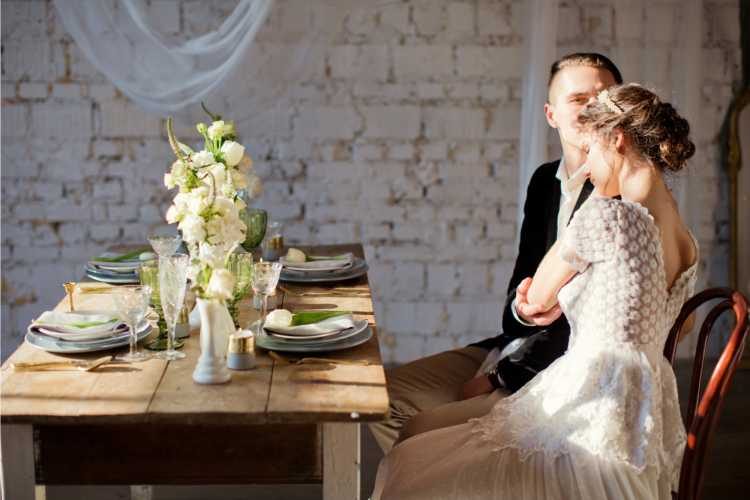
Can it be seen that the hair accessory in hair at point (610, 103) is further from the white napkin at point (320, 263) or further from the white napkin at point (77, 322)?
the white napkin at point (77, 322)

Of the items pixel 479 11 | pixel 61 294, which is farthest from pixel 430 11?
pixel 61 294

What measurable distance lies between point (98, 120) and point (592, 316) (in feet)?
9.26

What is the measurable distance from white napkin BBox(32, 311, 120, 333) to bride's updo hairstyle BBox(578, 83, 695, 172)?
3.61ft

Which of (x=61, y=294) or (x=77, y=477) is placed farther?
(x=61, y=294)

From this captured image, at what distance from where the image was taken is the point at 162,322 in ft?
7.12

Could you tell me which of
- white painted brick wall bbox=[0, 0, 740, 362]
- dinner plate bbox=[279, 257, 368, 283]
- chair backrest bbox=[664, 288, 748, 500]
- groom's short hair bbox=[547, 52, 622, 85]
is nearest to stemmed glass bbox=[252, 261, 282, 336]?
A: dinner plate bbox=[279, 257, 368, 283]

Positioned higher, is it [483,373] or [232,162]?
[232,162]

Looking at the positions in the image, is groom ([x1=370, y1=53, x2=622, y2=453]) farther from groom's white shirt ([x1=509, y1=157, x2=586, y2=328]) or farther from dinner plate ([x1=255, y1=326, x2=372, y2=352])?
dinner plate ([x1=255, y1=326, x2=372, y2=352])

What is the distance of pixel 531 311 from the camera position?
2.22 m

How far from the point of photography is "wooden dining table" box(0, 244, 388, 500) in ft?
5.59

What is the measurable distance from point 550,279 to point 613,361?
25 centimetres

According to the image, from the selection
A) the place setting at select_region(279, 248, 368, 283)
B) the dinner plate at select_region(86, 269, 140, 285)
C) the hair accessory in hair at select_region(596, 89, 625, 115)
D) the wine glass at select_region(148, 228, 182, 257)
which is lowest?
the dinner plate at select_region(86, 269, 140, 285)


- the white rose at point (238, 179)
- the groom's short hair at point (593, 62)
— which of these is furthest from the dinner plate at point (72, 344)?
the groom's short hair at point (593, 62)

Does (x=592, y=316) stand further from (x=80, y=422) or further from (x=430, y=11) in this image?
(x=430, y=11)
